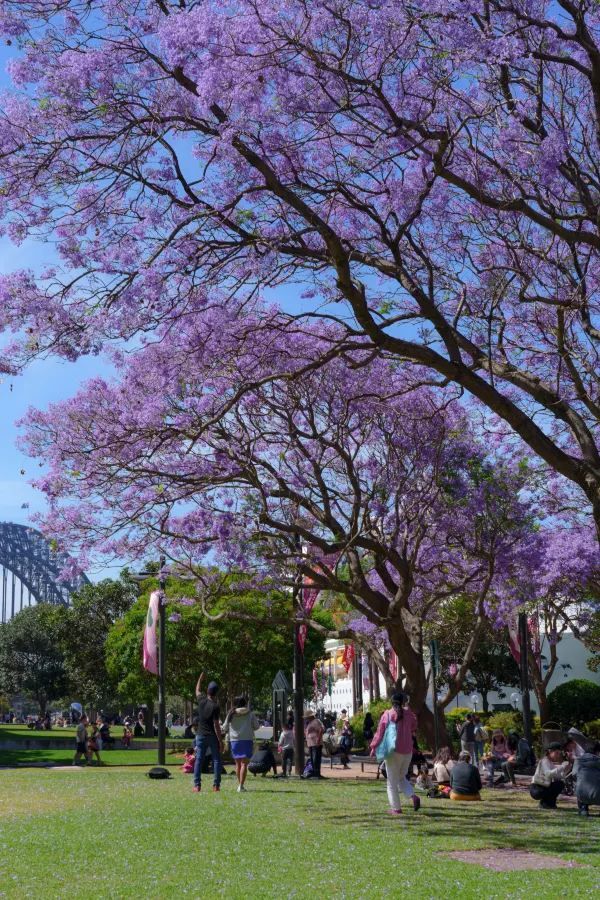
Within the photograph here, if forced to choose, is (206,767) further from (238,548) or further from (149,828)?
(149,828)

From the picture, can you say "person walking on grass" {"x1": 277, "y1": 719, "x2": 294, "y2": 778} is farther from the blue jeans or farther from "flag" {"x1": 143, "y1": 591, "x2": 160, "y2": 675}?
the blue jeans

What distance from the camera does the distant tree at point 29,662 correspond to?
256 ft

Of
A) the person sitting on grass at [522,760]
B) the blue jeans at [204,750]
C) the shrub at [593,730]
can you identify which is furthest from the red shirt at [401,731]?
the shrub at [593,730]

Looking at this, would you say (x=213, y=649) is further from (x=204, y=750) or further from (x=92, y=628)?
(x=92, y=628)

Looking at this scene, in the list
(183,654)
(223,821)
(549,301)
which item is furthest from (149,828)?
(183,654)

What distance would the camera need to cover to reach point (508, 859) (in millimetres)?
8625

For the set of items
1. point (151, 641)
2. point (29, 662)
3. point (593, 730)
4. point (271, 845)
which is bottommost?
point (271, 845)

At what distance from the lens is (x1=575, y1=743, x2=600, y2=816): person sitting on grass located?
41.3 feet

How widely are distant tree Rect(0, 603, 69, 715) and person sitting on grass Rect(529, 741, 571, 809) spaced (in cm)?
6748

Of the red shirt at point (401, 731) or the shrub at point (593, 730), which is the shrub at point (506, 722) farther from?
the red shirt at point (401, 731)

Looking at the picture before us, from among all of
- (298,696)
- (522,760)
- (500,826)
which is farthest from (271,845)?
(522,760)

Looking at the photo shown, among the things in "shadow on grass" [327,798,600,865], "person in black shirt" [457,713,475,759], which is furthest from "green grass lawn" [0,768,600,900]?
"person in black shirt" [457,713,475,759]

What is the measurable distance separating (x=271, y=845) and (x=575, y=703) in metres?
30.0

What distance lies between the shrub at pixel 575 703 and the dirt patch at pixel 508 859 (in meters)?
28.5
